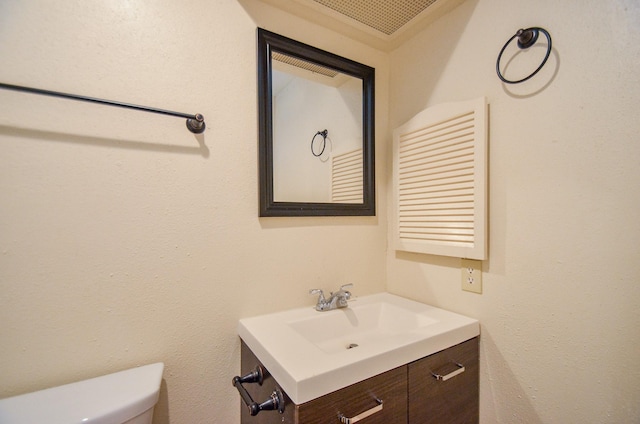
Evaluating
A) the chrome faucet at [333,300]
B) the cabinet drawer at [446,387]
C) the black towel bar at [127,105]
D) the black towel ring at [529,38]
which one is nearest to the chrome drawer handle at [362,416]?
the cabinet drawer at [446,387]

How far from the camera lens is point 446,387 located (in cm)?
92

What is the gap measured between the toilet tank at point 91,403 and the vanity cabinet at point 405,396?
0.31m

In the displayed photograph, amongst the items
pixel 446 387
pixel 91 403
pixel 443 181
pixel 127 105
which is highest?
pixel 127 105

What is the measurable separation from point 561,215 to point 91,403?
55.2 inches

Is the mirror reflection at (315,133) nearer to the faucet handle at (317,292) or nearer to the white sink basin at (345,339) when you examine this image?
the faucet handle at (317,292)

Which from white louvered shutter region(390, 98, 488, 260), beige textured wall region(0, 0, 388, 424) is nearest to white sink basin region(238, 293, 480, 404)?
beige textured wall region(0, 0, 388, 424)

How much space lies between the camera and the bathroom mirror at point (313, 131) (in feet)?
3.60

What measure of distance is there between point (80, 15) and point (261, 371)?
1.19 metres

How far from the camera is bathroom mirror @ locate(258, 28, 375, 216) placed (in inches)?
43.2

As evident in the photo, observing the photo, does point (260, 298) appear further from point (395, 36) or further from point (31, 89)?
point (395, 36)

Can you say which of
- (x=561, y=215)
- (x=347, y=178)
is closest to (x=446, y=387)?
(x=561, y=215)

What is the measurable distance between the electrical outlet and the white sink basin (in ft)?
0.39

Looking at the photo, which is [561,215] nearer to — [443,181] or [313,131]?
[443,181]

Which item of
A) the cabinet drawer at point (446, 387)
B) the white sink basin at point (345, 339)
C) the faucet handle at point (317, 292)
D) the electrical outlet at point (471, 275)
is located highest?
the electrical outlet at point (471, 275)
